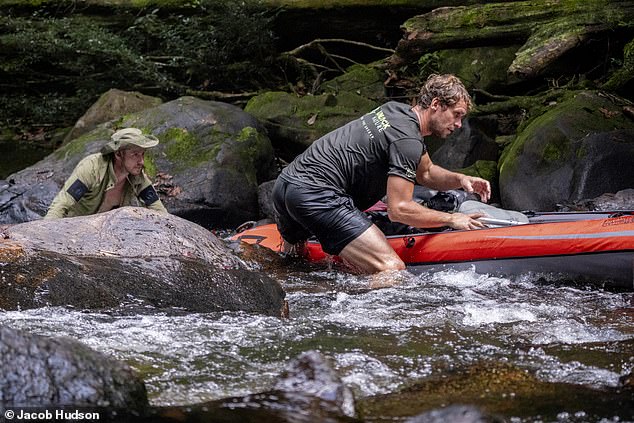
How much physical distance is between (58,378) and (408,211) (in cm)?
337

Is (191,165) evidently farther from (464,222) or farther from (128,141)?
(464,222)

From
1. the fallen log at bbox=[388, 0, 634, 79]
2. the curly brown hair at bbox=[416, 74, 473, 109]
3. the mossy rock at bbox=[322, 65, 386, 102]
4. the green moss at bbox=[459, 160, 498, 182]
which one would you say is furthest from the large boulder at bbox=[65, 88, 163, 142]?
the curly brown hair at bbox=[416, 74, 473, 109]

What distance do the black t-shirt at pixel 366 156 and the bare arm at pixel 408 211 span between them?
7cm

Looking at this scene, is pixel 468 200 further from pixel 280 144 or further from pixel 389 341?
pixel 280 144

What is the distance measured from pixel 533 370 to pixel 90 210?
159 inches

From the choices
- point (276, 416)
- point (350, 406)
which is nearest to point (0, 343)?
point (276, 416)

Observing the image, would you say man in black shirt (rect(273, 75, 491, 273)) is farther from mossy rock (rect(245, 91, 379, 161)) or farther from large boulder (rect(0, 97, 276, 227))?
mossy rock (rect(245, 91, 379, 161))

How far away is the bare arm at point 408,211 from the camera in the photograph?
19.1 ft

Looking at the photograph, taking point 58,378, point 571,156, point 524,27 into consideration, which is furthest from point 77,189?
point 524,27

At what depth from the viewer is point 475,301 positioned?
5.34 meters

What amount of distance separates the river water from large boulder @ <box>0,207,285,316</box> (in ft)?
0.37

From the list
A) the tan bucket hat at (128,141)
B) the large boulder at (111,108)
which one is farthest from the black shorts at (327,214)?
the large boulder at (111,108)

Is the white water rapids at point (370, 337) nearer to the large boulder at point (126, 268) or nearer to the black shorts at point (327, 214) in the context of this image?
the large boulder at point (126, 268)

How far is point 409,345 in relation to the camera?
13.8ft
